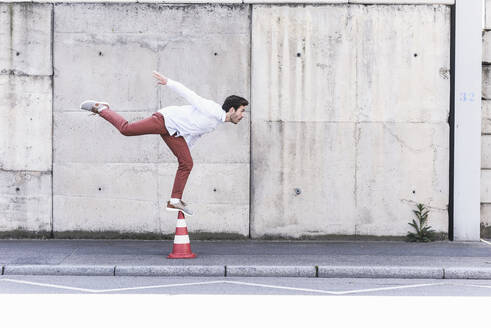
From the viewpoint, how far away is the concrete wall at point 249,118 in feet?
44.5

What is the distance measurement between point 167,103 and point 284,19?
2.33 metres

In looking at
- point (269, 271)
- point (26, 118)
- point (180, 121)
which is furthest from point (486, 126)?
point (26, 118)

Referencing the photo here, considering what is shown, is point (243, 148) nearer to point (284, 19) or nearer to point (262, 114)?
point (262, 114)

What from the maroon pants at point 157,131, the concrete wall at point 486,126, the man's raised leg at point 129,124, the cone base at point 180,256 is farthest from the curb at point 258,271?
the concrete wall at point 486,126

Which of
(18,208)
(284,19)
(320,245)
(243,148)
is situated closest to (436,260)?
(320,245)

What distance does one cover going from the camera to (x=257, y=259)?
11312mm

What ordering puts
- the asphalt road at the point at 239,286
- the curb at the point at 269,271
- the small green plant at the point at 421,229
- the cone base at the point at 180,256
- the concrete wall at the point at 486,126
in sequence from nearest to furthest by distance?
1. the asphalt road at the point at 239,286
2. the curb at the point at 269,271
3. the cone base at the point at 180,256
4. the small green plant at the point at 421,229
5. the concrete wall at the point at 486,126

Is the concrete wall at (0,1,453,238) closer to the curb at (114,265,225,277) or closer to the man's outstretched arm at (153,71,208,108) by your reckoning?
the man's outstretched arm at (153,71,208,108)

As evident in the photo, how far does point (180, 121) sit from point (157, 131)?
341 millimetres

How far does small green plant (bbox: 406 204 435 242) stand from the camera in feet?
44.2

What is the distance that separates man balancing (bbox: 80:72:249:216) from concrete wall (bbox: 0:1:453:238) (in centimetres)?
222

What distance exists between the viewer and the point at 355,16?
13578mm

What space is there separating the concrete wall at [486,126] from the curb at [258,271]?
3.44 m

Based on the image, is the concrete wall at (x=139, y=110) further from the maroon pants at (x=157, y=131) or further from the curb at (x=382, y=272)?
the curb at (x=382, y=272)
